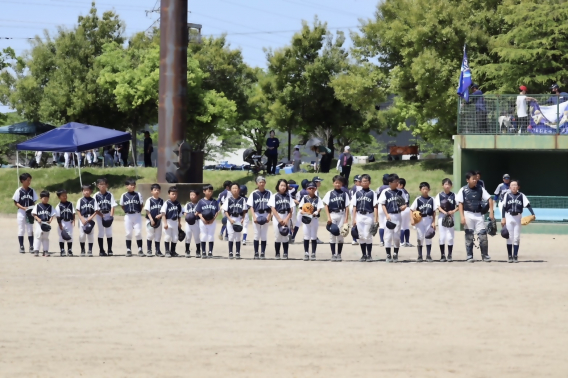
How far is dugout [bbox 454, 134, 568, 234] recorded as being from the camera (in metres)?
28.9

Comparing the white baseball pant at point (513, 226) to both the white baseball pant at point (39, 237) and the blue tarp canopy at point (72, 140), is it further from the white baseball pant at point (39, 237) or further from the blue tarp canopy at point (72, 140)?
the blue tarp canopy at point (72, 140)

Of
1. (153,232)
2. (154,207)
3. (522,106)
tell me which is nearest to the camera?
(154,207)

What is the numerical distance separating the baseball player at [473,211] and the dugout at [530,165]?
945cm

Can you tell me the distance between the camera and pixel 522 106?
99.8 ft

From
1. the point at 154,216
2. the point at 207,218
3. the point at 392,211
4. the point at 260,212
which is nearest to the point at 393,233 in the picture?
the point at 392,211

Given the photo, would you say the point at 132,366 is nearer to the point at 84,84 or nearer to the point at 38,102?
the point at 84,84

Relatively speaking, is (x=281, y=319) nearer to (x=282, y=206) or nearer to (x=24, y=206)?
(x=282, y=206)

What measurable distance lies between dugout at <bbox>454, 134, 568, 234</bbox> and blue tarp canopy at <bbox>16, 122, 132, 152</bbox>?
13.6 m

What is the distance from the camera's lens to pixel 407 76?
4216 centimetres

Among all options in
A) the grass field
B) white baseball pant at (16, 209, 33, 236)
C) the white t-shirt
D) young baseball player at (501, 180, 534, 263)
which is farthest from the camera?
the grass field

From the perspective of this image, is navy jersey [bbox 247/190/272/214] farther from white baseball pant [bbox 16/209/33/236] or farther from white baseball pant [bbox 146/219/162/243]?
white baseball pant [bbox 16/209/33/236]

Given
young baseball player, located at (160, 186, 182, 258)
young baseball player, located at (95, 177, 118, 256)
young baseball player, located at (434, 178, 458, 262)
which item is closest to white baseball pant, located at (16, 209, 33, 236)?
young baseball player, located at (95, 177, 118, 256)

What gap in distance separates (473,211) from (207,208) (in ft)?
19.1

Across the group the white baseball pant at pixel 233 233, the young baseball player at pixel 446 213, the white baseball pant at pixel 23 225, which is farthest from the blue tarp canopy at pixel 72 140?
the young baseball player at pixel 446 213
